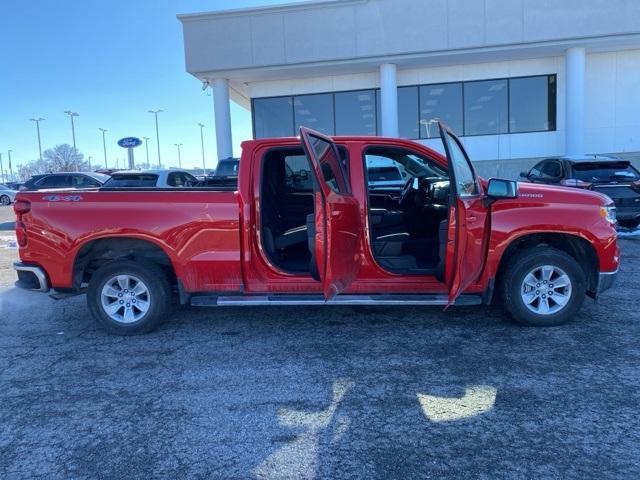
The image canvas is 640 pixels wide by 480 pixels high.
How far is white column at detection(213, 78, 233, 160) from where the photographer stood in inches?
733

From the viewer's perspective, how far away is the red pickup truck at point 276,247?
4.60 metres

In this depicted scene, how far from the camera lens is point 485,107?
18766 millimetres

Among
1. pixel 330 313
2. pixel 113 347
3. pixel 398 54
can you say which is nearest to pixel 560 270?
pixel 330 313

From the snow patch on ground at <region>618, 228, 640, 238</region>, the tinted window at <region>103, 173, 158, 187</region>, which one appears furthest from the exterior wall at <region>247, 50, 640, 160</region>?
the tinted window at <region>103, 173, 158, 187</region>

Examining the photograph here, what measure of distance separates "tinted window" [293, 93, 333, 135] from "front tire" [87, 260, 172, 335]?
15435 millimetres

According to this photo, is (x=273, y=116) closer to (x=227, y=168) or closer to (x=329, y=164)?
(x=227, y=168)

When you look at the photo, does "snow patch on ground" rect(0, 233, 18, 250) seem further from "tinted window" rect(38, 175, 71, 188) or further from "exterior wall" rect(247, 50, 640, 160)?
"exterior wall" rect(247, 50, 640, 160)

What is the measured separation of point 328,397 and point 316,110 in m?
17.4

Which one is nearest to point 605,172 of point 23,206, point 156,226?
point 156,226

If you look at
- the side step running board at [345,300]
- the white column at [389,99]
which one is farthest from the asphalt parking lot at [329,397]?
the white column at [389,99]

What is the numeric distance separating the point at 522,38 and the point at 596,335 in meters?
15.0

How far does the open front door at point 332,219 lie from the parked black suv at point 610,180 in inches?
270

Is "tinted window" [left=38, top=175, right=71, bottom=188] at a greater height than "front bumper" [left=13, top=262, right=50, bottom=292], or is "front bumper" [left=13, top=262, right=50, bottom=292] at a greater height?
"tinted window" [left=38, top=175, right=71, bottom=188]

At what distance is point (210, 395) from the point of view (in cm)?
361
